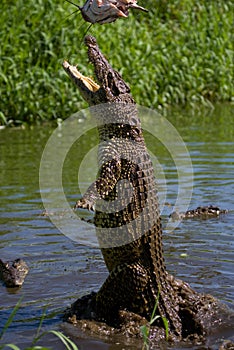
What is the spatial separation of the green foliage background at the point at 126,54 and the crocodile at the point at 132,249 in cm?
808

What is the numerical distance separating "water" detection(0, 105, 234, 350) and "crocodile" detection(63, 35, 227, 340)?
26 cm

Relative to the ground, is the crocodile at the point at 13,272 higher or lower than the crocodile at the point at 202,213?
higher

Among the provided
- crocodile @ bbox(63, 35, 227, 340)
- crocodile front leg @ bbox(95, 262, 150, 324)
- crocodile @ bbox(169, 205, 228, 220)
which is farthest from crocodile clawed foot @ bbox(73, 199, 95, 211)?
crocodile @ bbox(169, 205, 228, 220)

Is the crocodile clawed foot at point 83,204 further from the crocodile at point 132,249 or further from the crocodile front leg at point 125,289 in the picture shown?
the crocodile front leg at point 125,289

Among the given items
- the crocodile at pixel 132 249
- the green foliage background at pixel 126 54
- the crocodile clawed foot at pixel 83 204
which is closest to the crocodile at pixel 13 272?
the crocodile at pixel 132 249

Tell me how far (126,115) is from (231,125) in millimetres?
9632

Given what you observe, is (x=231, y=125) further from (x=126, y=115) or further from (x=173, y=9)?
(x=126, y=115)

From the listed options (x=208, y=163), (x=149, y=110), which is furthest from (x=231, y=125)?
(x=208, y=163)

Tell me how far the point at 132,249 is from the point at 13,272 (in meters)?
1.42

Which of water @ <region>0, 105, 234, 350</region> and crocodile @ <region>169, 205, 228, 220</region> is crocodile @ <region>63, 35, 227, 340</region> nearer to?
water @ <region>0, 105, 234, 350</region>

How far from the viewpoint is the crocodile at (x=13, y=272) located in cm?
675

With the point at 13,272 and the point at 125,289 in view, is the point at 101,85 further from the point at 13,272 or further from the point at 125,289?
the point at 13,272

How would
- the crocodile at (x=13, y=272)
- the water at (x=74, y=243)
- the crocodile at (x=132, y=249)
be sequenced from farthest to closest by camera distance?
the crocodile at (x=13, y=272) → the water at (x=74, y=243) → the crocodile at (x=132, y=249)

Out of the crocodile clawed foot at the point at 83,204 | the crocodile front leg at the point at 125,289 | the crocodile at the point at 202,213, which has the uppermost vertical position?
the crocodile clawed foot at the point at 83,204
